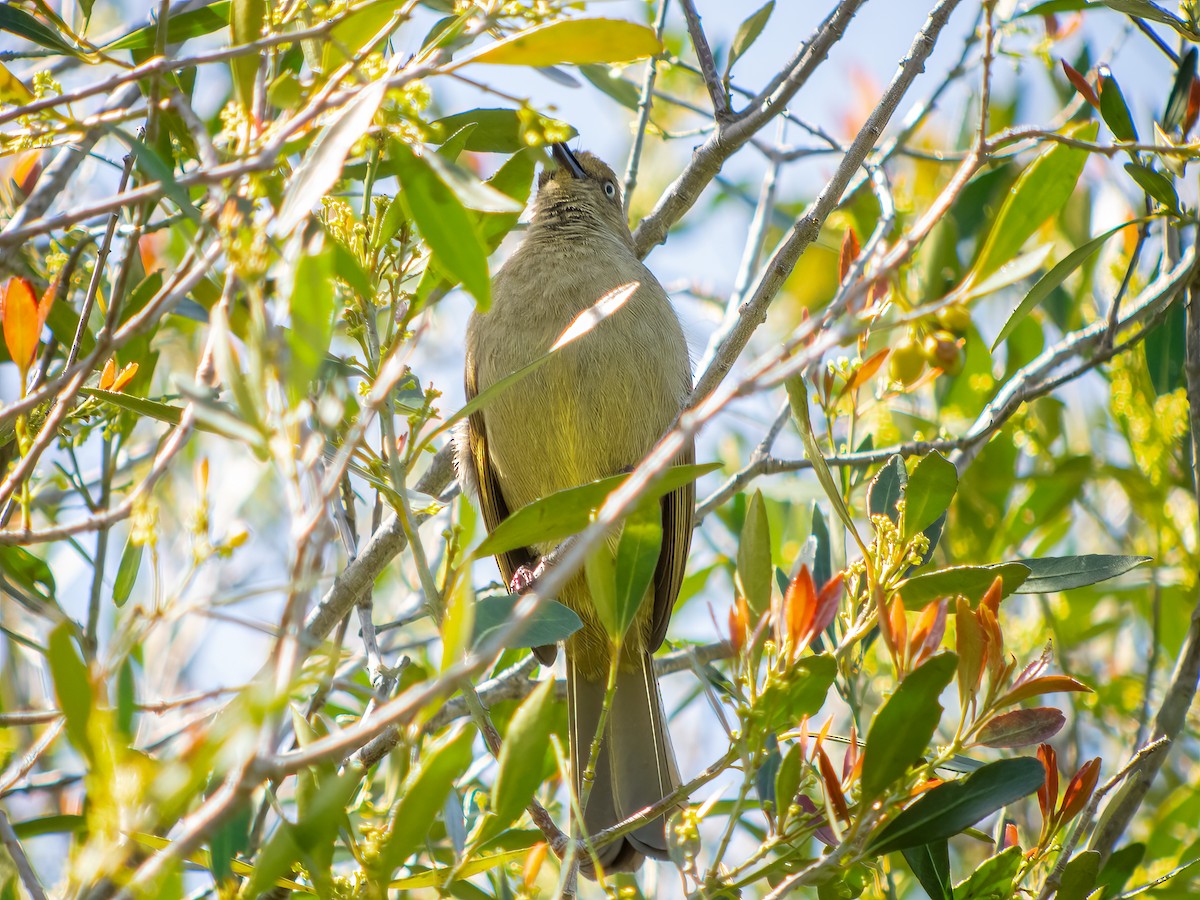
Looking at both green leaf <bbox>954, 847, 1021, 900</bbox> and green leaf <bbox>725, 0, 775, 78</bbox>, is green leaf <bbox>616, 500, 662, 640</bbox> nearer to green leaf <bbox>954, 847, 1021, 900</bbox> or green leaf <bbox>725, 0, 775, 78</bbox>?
green leaf <bbox>954, 847, 1021, 900</bbox>

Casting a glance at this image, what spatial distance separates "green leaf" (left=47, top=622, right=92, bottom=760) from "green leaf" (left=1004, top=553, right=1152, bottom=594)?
1.97 metres

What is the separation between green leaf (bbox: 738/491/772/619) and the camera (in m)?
2.40

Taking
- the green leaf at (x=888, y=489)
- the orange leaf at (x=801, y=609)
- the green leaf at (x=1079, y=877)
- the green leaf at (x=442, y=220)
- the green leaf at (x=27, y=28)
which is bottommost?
the green leaf at (x=1079, y=877)

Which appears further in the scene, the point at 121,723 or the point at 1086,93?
the point at 1086,93

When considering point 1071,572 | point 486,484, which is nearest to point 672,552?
point 486,484

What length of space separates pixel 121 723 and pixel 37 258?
2.72 m

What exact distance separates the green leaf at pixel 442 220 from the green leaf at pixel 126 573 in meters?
1.52

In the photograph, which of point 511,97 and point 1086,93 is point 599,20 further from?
point 1086,93

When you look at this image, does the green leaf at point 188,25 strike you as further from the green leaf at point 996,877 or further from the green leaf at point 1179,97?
the green leaf at point 996,877

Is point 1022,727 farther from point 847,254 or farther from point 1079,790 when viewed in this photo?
point 847,254

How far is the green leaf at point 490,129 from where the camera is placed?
2.83 meters

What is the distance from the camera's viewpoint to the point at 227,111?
2.24 m

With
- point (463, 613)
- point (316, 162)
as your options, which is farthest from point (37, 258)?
point (463, 613)

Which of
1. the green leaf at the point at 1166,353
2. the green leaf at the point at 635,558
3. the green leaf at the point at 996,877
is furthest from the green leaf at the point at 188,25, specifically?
the green leaf at the point at 1166,353
